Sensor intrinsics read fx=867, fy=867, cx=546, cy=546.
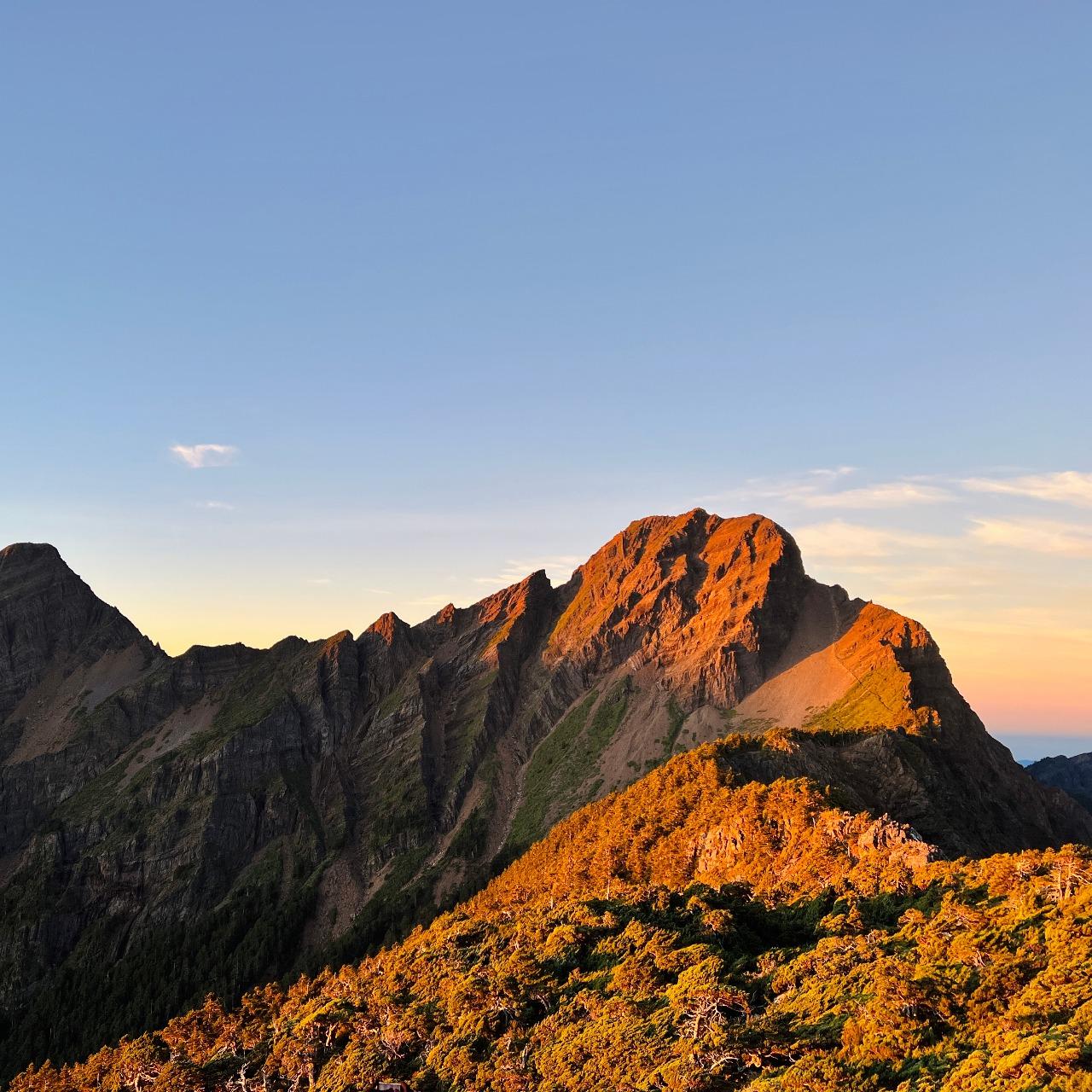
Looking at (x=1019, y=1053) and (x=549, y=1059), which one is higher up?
(x=1019, y=1053)

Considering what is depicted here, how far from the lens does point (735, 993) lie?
80562 millimetres

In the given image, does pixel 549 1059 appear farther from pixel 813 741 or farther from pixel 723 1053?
pixel 813 741

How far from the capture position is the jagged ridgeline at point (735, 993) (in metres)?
64.8

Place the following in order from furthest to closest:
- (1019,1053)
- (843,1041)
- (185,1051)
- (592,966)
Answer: (185,1051)
(592,966)
(843,1041)
(1019,1053)

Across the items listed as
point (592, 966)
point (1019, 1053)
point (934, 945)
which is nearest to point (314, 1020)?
→ point (592, 966)

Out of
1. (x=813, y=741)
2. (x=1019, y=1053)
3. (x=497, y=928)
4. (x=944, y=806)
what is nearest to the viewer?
(x=1019, y=1053)

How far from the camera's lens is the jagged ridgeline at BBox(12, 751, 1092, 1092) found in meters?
64.8

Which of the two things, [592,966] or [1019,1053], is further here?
[592,966]

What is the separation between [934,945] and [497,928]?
63067 mm

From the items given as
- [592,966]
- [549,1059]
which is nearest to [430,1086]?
[549,1059]

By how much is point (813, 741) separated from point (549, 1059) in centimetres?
13477

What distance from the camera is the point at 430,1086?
274ft

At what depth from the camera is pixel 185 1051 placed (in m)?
107

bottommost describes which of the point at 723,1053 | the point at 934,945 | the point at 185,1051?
the point at 185,1051
